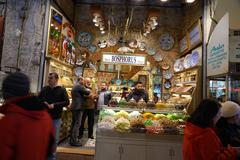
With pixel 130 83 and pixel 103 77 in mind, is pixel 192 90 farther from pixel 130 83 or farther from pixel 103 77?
pixel 103 77

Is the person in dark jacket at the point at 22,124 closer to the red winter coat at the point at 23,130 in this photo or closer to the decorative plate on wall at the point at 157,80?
the red winter coat at the point at 23,130

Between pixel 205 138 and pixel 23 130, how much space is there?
160cm

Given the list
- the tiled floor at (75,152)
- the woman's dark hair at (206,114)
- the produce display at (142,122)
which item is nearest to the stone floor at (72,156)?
the tiled floor at (75,152)

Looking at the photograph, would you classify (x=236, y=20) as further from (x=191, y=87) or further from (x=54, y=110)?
(x=54, y=110)

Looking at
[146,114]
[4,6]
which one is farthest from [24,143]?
[4,6]

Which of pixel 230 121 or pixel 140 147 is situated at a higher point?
pixel 230 121

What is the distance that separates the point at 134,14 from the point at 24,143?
9969 millimetres

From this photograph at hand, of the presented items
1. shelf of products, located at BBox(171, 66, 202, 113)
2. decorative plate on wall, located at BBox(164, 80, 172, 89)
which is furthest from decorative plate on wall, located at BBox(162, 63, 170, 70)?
shelf of products, located at BBox(171, 66, 202, 113)

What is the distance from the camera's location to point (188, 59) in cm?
891

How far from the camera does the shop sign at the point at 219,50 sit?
5.46 m

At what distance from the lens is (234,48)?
17.9ft

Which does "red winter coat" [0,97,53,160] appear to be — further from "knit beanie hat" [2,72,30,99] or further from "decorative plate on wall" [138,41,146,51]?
"decorative plate on wall" [138,41,146,51]

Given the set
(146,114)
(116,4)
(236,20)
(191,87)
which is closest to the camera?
(146,114)

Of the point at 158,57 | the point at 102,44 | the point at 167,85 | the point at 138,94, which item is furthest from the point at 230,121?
the point at 102,44
